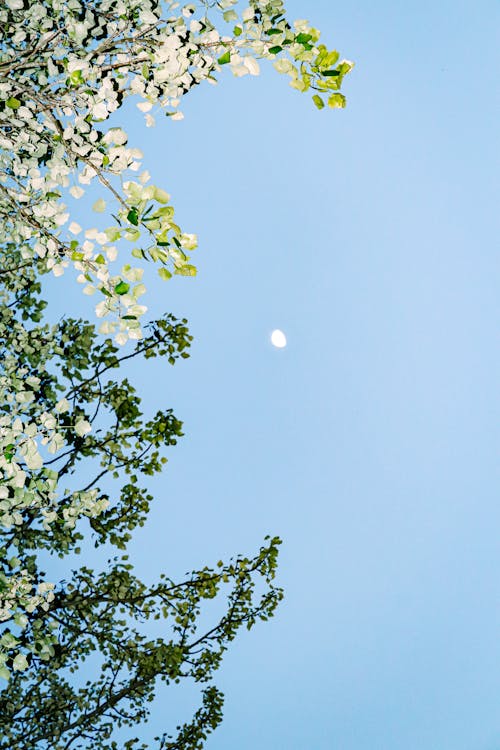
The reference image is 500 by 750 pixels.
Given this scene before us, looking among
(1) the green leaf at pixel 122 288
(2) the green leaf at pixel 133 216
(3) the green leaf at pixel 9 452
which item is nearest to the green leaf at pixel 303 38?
(2) the green leaf at pixel 133 216

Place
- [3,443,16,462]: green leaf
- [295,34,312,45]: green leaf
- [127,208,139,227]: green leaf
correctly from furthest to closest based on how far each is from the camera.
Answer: [3,443,16,462]: green leaf → [127,208,139,227]: green leaf → [295,34,312,45]: green leaf

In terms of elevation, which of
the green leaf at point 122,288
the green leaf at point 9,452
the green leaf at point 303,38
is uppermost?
the green leaf at point 303,38

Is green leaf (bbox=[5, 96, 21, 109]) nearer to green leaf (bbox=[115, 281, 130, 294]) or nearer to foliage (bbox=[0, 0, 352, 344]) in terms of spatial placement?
foliage (bbox=[0, 0, 352, 344])

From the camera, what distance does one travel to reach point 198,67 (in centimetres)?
316

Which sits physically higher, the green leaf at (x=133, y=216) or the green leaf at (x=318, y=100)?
the green leaf at (x=318, y=100)

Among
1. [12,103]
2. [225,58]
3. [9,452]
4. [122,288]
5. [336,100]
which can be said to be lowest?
[9,452]

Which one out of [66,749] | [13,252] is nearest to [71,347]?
[13,252]

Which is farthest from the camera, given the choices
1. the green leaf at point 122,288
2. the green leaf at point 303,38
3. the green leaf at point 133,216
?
the green leaf at point 122,288

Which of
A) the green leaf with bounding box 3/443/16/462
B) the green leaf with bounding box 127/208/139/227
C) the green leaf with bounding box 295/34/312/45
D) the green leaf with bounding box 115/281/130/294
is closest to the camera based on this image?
the green leaf with bounding box 295/34/312/45

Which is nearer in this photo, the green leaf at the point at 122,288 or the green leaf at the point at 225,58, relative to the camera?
the green leaf at the point at 225,58

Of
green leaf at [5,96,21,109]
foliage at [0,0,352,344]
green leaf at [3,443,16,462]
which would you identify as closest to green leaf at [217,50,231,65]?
foliage at [0,0,352,344]

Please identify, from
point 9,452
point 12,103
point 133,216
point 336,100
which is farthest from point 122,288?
point 336,100

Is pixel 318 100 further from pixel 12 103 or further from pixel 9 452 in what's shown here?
pixel 9 452

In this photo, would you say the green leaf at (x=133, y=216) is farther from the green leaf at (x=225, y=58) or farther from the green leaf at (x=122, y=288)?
the green leaf at (x=225, y=58)
